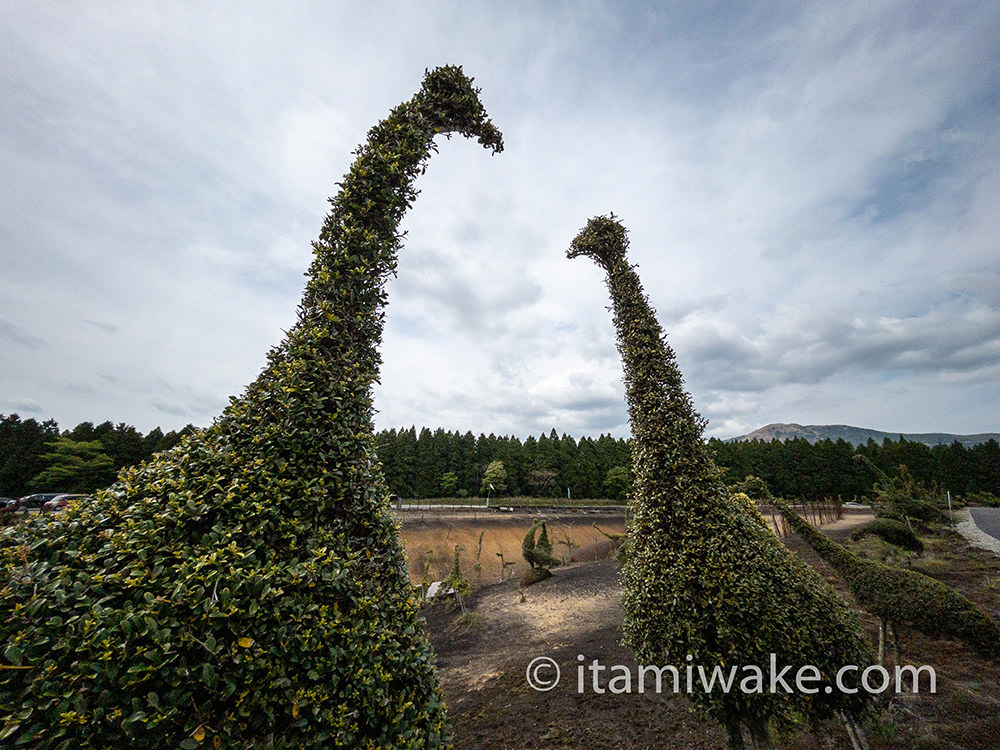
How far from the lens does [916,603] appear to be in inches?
220

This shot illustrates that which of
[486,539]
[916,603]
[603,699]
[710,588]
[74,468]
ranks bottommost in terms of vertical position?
[486,539]

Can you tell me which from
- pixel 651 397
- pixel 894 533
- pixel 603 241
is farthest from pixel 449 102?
pixel 894 533

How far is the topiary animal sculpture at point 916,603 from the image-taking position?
5.18 m

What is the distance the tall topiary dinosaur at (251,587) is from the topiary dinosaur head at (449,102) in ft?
6.99

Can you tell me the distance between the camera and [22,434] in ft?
121

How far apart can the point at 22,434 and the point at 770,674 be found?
197 ft

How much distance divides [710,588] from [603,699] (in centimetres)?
409

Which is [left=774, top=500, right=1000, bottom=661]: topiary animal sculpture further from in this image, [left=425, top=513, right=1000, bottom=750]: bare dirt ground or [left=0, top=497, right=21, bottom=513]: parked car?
[left=0, top=497, right=21, bottom=513]: parked car

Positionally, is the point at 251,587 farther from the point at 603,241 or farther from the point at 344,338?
the point at 603,241

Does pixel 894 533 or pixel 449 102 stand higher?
pixel 449 102

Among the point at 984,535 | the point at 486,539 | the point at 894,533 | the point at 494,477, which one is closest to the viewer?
the point at 894,533

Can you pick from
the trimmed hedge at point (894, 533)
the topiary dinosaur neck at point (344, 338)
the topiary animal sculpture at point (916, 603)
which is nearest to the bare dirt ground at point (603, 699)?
the topiary animal sculpture at point (916, 603)

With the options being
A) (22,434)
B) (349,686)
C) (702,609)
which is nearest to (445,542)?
(702,609)

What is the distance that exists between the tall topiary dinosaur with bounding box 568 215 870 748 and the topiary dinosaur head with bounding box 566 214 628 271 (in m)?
2.13
